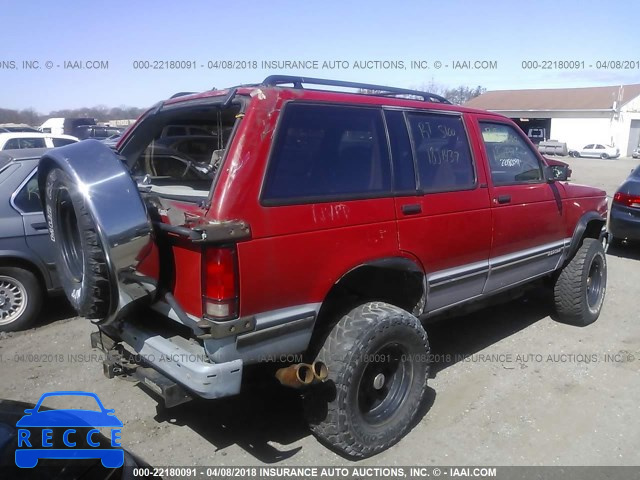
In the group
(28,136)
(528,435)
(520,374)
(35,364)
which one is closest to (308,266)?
(528,435)

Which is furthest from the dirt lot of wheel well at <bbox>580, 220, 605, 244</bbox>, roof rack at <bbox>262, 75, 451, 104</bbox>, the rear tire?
roof rack at <bbox>262, 75, 451, 104</bbox>

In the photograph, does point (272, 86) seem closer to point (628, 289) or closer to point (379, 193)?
point (379, 193)

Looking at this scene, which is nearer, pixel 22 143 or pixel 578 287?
pixel 578 287

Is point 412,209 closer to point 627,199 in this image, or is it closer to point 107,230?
point 107,230

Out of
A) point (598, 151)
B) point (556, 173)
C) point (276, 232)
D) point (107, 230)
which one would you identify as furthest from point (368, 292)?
point (598, 151)

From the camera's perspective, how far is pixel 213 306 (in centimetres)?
254

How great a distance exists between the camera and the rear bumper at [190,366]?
2.51m

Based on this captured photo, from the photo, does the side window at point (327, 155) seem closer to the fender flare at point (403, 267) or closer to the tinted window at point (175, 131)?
the fender flare at point (403, 267)

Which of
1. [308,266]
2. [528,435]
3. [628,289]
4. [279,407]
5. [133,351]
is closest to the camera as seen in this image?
[308,266]

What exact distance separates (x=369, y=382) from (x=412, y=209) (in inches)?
44.1

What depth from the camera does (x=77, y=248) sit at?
118 inches

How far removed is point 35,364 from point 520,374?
13.2 ft

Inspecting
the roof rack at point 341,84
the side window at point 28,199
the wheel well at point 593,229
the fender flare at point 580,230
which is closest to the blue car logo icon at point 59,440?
the roof rack at point 341,84

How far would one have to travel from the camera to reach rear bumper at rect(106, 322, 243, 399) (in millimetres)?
2514
